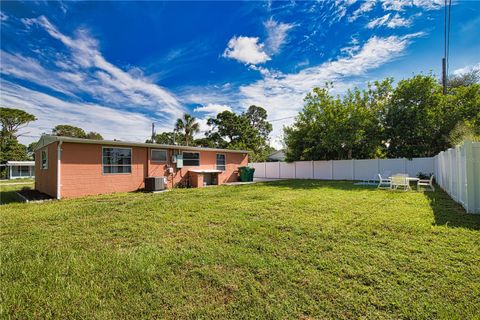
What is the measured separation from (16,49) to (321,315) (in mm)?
13229

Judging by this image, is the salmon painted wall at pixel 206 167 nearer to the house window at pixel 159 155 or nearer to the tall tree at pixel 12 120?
the house window at pixel 159 155

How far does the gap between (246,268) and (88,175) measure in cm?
1045

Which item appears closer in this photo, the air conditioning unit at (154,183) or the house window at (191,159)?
the air conditioning unit at (154,183)

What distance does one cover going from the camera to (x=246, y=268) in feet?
9.59

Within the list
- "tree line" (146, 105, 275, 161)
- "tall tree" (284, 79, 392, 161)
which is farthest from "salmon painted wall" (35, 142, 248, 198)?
"tree line" (146, 105, 275, 161)

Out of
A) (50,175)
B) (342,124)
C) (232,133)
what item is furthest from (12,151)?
(342,124)

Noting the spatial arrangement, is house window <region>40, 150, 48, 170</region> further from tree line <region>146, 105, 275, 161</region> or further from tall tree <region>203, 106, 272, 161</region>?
tall tree <region>203, 106, 272, 161</region>

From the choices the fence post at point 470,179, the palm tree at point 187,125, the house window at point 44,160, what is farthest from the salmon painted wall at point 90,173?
the palm tree at point 187,125

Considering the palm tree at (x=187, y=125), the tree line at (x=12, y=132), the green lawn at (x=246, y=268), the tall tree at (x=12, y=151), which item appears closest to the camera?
the green lawn at (x=246, y=268)

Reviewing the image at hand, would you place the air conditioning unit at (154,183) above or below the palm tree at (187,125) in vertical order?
below

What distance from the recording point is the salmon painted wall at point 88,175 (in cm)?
964

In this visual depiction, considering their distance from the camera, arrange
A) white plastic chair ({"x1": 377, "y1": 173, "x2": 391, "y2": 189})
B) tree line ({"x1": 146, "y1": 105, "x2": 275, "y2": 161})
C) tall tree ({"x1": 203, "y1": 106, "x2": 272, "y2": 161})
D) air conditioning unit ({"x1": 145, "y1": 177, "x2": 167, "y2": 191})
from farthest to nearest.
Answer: tall tree ({"x1": 203, "y1": 106, "x2": 272, "y2": 161})
tree line ({"x1": 146, "y1": 105, "x2": 275, "y2": 161})
air conditioning unit ({"x1": 145, "y1": 177, "x2": 167, "y2": 191})
white plastic chair ({"x1": 377, "y1": 173, "x2": 391, "y2": 189})

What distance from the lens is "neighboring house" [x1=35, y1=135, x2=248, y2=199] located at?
31.7ft

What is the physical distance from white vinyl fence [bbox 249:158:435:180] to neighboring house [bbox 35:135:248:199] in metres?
8.17
